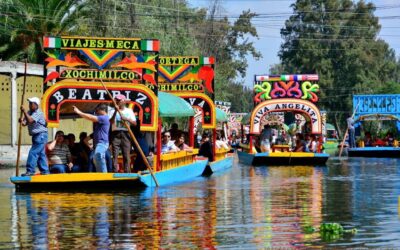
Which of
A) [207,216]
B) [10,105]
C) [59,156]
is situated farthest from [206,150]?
[207,216]

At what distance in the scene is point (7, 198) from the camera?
848 inches

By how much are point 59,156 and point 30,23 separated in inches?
919

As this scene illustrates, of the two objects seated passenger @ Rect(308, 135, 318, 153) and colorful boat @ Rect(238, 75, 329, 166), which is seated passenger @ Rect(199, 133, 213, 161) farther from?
seated passenger @ Rect(308, 135, 318, 153)

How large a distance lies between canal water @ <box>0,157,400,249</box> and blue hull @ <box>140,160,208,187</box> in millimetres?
345

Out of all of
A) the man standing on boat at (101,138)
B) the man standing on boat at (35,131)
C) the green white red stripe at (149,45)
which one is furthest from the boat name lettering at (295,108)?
the man standing on boat at (35,131)

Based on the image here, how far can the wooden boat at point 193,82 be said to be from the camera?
32.6 metres

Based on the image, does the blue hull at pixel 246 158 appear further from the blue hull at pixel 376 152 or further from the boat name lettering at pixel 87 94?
the boat name lettering at pixel 87 94

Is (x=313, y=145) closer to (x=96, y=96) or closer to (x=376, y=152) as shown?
(x=376, y=152)

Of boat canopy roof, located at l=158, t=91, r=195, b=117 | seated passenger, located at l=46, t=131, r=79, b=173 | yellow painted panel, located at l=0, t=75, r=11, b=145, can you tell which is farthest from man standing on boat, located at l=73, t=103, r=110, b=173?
yellow painted panel, located at l=0, t=75, r=11, b=145

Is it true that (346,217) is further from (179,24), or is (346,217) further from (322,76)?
(322,76)

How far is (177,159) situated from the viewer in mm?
27562

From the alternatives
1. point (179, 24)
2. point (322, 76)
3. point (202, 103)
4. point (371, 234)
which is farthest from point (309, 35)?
point (371, 234)

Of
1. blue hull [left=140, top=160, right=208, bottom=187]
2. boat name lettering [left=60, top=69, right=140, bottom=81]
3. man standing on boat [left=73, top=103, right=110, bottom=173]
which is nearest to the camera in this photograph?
man standing on boat [left=73, top=103, right=110, bottom=173]

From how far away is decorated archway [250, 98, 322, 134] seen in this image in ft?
126
